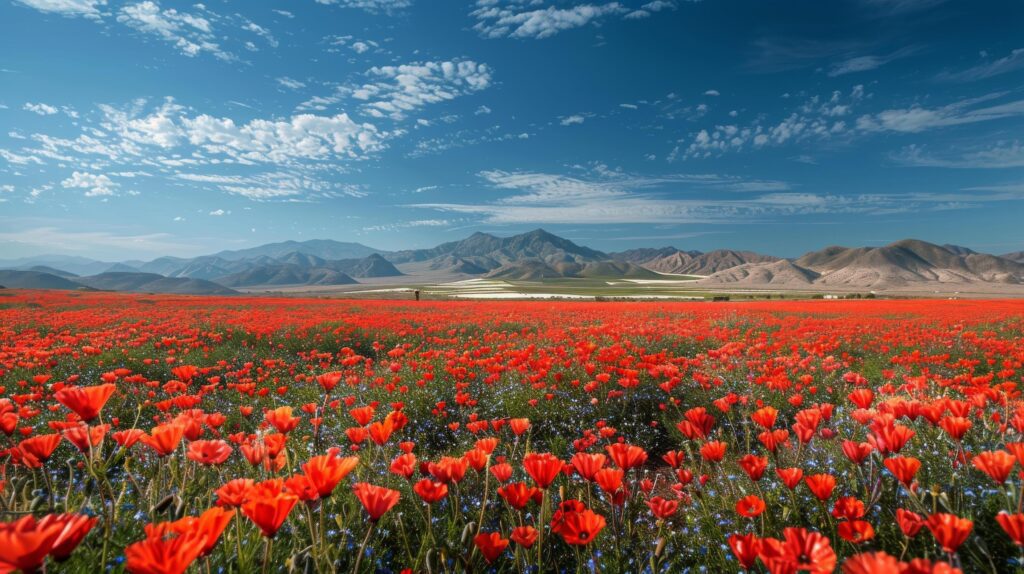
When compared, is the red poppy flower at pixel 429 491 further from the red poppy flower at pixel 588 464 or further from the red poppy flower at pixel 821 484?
the red poppy flower at pixel 821 484

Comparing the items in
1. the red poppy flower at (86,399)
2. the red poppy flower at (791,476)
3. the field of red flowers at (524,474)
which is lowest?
the field of red flowers at (524,474)

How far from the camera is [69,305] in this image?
2406cm

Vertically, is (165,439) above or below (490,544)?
above

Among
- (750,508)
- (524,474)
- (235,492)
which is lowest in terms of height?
(524,474)

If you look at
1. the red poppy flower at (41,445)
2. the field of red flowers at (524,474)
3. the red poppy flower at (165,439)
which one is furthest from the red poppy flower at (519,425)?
the red poppy flower at (41,445)

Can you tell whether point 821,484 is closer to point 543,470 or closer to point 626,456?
point 626,456

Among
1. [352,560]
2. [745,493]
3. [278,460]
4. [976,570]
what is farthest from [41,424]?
[976,570]

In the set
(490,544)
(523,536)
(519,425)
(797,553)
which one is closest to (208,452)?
(490,544)

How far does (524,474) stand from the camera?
412 cm

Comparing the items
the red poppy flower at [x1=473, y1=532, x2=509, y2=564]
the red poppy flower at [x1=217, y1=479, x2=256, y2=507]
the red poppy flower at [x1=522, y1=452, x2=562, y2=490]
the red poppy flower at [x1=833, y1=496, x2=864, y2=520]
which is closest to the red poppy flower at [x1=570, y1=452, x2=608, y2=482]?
the red poppy flower at [x1=522, y1=452, x2=562, y2=490]

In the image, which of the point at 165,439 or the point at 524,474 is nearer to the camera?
the point at 165,439

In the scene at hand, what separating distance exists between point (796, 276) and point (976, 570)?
23093 centimetres

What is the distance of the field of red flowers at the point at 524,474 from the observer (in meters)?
1.60

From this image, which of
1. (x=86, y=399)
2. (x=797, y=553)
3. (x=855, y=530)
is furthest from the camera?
(x=86, y=399)
